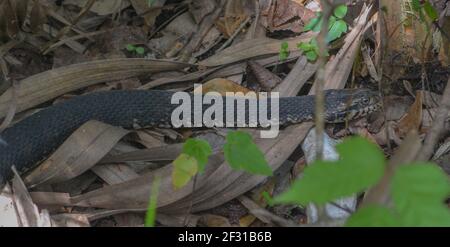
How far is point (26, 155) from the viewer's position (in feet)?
17.8

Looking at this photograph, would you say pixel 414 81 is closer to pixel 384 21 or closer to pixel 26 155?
pixel 384 21

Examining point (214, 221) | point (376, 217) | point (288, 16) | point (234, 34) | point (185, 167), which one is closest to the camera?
point (376, 217)

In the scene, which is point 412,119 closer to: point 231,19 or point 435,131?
point 435,131

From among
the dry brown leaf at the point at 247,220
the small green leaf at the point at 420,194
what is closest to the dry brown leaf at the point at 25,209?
the dry brown leaf at the point at 247,220

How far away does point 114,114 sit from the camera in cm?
592

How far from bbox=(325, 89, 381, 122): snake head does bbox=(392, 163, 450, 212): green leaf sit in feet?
12.7

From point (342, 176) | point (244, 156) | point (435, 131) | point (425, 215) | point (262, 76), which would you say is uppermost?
point (262, 76)

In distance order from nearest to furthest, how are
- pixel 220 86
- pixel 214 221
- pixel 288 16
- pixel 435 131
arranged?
pixel 435 131 → pixel 214 221 → pixel 220 86 → pixel 288 16

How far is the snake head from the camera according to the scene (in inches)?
236

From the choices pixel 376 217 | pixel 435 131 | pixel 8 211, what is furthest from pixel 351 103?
pixel 376 217

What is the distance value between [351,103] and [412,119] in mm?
575

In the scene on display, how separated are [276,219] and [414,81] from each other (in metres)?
3.04
